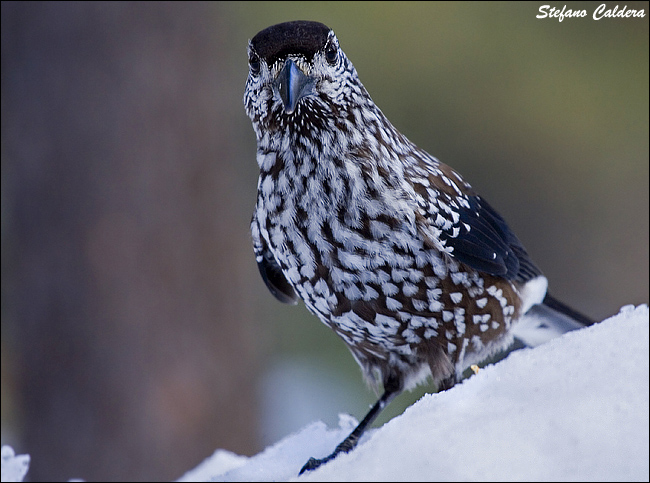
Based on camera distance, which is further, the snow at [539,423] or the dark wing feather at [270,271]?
the dark wing feather at [270,271]

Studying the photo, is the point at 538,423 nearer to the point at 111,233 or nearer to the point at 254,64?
the point at 254,64

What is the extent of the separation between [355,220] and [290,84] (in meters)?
0.47

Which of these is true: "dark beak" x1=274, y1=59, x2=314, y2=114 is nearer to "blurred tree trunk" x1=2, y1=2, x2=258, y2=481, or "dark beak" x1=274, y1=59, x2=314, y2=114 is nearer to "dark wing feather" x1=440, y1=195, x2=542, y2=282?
"dark wing feather" x1=440, y1=195, x2=542, y2=282

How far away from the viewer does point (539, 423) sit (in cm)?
136

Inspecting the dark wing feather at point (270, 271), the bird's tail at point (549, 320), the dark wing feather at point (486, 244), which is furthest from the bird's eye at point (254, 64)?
the bird's tail at point (549, 320)

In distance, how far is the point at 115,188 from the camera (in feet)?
14.7

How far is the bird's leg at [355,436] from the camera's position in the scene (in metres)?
2.37

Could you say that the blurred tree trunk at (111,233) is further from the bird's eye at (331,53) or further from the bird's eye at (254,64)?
the bird's eye at (331,53)

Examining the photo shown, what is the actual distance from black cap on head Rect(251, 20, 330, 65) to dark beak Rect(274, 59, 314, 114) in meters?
0.06

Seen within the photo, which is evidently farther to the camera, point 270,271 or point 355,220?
point 270,271

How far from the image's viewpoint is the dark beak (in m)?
2.11

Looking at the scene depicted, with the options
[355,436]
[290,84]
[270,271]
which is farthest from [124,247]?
[290,84]

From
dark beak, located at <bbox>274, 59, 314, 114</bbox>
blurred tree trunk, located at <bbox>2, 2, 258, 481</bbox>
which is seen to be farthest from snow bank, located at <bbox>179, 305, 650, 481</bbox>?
blurred tree trunk, located at <bbox>2, 2, 258, 481</bbox>

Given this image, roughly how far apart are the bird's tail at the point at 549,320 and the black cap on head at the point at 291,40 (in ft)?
5.55
